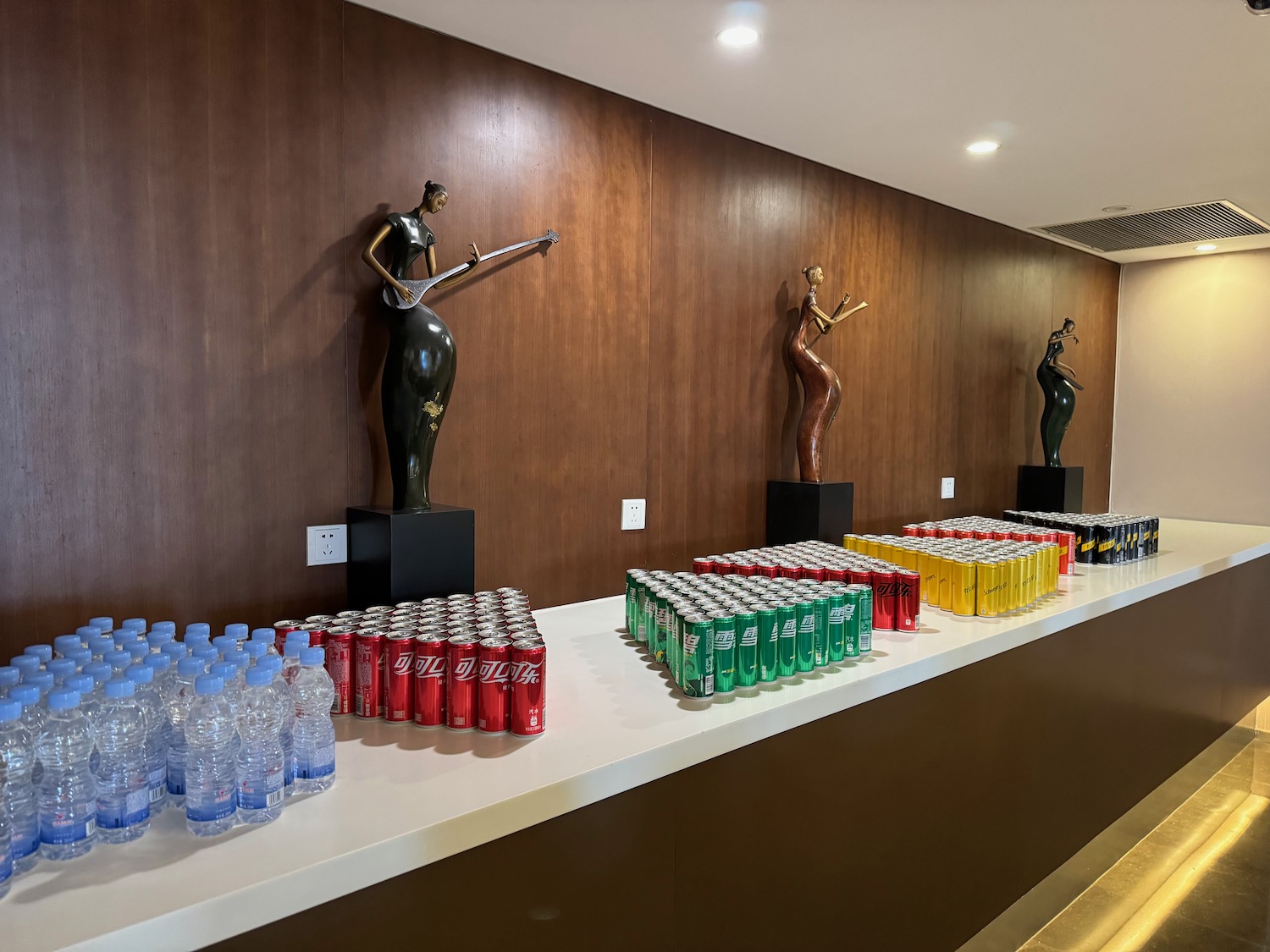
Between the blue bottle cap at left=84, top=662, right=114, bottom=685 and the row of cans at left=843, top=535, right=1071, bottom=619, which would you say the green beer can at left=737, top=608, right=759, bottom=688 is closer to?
the row of cans at left=843, top=535, right=1071, bottom=619

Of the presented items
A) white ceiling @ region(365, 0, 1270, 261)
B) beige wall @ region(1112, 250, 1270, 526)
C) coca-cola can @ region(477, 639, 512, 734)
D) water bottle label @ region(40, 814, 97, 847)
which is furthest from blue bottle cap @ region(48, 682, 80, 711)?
beige wall @ region(1112, 250, 1270, 526)

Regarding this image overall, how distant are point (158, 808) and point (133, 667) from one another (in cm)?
18

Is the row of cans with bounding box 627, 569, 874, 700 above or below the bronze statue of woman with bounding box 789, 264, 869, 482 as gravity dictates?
below

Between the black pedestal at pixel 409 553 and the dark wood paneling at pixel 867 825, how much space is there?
71 cm

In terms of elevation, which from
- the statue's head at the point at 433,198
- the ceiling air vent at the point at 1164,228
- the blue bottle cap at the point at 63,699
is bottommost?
the blue bottle cap at the point at 63,699

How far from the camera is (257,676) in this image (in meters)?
1.06

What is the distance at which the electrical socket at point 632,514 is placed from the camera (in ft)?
7.87

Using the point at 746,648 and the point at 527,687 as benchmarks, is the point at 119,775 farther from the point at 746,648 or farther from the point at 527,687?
the point at 746,648

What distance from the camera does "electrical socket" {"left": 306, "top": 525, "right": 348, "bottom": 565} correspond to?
5.96 ft

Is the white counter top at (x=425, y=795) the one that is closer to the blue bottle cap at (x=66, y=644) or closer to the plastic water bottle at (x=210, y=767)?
the plastic water bottle at (x=210, y=767)

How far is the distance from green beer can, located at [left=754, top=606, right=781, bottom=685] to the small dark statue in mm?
2888

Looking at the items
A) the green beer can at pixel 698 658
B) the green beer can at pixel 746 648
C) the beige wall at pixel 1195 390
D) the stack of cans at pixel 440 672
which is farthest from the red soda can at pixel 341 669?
the beige wall at pixel 1195 390

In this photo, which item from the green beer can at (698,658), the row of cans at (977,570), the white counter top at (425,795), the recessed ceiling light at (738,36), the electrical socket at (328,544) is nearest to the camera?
the white counter top at (425,795)

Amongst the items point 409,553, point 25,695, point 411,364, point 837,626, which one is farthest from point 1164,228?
point 25,695
